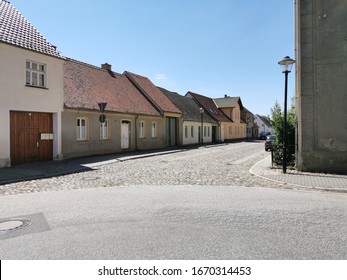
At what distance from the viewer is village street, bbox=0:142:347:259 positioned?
15.0 feet

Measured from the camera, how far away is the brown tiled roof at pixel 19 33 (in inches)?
590

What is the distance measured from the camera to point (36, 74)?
1625cm

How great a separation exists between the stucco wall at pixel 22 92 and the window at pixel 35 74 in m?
0.22

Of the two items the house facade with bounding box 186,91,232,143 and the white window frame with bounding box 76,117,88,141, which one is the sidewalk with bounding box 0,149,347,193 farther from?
the house facade with bounding box 186,91,232,143

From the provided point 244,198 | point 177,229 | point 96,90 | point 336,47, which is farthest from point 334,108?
point 96,90

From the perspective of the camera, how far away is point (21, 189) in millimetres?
9766

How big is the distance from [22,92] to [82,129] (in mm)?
4933

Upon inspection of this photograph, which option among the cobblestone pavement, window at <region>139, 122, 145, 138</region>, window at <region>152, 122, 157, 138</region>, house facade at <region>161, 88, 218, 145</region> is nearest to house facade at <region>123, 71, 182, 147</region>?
house facade at <region>161, 88, 218, 145</region>

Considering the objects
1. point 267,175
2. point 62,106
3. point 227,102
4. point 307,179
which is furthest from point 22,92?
point 227,102

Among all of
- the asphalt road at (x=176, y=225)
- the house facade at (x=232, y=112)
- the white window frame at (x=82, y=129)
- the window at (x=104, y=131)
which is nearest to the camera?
the asphalt road at (x=176, y=225)

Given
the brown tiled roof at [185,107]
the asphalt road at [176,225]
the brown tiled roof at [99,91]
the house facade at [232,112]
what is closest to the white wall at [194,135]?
the brown tiled roof at [185,107]

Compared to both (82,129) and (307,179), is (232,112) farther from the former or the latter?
(307,179)

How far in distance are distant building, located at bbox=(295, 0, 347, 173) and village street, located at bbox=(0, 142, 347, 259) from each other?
356 centimetres

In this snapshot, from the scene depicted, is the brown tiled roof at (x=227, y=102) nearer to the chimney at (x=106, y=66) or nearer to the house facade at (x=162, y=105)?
the house facade at (x=162, y=105)
